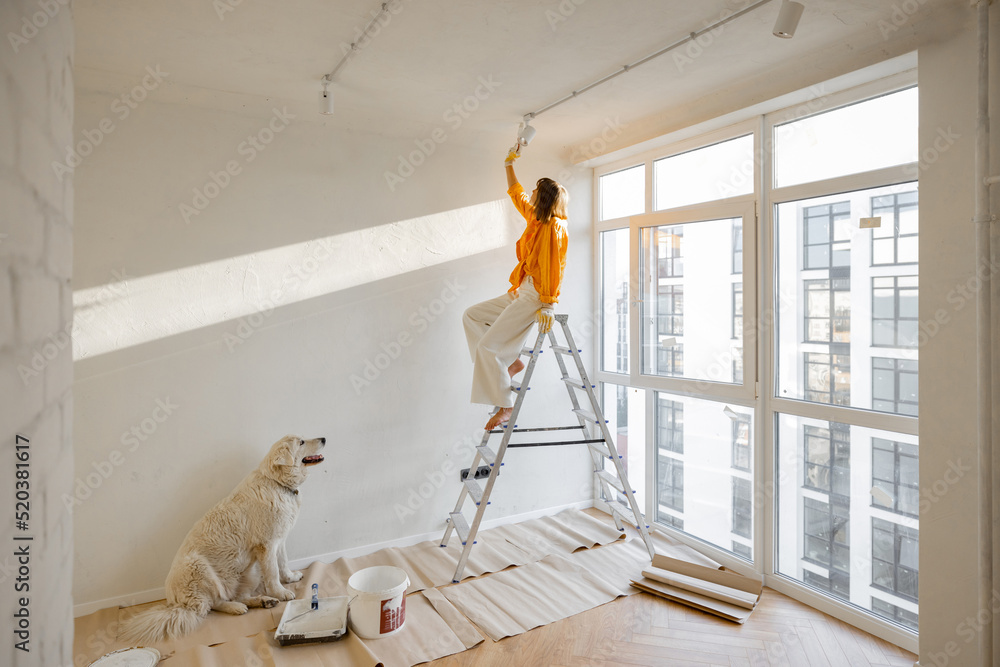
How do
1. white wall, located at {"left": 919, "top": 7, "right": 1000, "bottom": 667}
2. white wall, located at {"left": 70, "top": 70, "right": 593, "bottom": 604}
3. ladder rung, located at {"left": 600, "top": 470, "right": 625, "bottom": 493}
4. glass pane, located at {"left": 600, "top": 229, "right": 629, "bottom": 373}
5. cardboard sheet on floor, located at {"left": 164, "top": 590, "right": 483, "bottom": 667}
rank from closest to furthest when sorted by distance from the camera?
1. white wall, located at {"left": 919, "top": 7, "right": 1000, "bottom": 667}
2. cardboard sheet on floor, located at {"left": 164, "top": 590, "right": 483, "bottom": 667}
3. white wall, located at {"left": 70, "top": 70, "right": 593, "bottom": 604}
4. ladder rung, located at {"left": 600, "top": 470, "right": 625, "bottom": 493}
5. glass pane, located at {"left": 600, "top": 229, "right": 629, "bottom": 373}

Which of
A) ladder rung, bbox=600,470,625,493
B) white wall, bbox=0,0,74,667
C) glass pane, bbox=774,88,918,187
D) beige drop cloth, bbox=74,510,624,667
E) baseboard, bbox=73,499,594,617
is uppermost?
glass pane, bbox=774,88,918,187

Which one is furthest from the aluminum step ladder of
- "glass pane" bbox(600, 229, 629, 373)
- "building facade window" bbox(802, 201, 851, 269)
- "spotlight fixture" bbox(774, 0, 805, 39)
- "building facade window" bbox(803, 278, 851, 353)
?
"spotlight fixture" bbox(774, 0, 805, 39)

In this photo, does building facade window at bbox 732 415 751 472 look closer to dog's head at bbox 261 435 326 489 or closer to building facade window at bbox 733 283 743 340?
building facade window at bbox 733 283 743 340

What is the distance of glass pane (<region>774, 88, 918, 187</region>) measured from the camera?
2.44m

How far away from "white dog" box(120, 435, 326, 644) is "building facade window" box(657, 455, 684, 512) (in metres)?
2.21

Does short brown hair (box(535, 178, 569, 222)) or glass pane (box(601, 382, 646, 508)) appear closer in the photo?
short brown hair (box(535, 178, 569, 222))

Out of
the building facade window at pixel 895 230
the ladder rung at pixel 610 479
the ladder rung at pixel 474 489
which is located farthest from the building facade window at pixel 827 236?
the ladder rung at pixel 474 489

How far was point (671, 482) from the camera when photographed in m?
3.66

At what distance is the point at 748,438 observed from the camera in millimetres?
3141

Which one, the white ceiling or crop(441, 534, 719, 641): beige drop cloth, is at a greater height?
the white ceiling

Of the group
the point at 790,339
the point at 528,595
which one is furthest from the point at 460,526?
the point at 790,339

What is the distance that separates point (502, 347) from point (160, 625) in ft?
6.77

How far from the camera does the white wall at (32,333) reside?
1.53ft

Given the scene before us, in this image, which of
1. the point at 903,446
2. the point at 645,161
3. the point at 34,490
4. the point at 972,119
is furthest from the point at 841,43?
the point at 34,490
